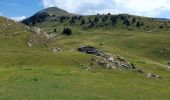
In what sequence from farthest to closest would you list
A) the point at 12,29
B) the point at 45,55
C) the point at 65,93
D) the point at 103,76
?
the point at 12,29
the point at 45,55
the point at 103,76
the point at 65,93

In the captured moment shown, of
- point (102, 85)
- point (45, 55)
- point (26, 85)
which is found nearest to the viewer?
point (26, 85)

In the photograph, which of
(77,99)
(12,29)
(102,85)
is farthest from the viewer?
(12,29)

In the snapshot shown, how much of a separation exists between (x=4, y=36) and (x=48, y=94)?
60626 mm

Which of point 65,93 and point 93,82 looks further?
point 93,82

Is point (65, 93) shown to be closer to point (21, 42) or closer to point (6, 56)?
point (6, 56)

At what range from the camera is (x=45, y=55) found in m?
73.5

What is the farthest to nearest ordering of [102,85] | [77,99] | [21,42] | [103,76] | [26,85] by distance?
[21,42] < [103,76] < [102,85] < [26,85] < [77,99]

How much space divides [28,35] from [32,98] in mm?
66126

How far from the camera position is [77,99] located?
3800cm

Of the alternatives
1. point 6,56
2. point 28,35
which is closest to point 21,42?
point 28,35

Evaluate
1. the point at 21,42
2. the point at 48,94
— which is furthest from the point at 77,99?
the point at 21,42

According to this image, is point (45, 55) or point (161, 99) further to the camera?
point (45, 55)

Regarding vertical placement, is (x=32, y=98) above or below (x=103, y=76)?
above

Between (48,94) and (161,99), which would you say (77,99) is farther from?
(161,99)
